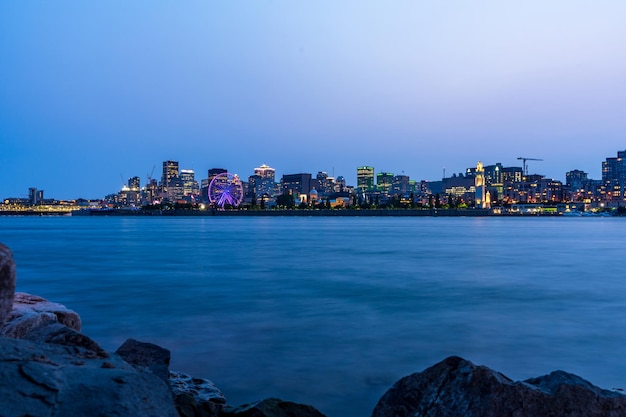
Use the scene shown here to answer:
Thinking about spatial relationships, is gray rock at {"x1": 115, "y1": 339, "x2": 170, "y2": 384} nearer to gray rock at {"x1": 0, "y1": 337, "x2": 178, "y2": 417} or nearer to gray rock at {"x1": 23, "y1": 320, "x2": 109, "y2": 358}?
gray rock at {"x1": 23, "y1": 320, "x2": 109, "y2": 358}

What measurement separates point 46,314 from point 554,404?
635 centimetres

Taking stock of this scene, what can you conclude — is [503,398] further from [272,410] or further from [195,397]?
[195,397]

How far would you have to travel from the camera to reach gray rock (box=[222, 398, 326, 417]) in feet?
17.4

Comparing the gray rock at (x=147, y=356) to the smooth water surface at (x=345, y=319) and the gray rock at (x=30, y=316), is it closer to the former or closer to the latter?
the gray rock at (x=30, y=316)

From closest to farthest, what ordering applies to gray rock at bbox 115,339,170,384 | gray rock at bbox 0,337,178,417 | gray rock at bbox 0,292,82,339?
gray rock at bbox 0,337,178,417 < gray rock at bbox 115,339,170,384 < gray rock at bbox 0,292,82,339

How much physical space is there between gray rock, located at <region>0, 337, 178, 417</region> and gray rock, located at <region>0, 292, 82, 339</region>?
2.78 m

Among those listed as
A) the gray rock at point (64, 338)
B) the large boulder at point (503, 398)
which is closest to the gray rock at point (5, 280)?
the gray rock at point (64, 338)

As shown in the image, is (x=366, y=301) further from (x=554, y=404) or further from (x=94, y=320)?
(x=554, y=404)

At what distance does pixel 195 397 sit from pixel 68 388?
12.6 feet

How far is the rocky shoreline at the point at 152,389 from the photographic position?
310cm

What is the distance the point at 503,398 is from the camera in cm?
452

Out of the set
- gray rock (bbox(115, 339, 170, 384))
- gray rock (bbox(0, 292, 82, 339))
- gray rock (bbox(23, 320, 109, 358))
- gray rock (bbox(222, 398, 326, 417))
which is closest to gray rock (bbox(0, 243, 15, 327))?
gray rock (bbox(23, 320, 109, 358))

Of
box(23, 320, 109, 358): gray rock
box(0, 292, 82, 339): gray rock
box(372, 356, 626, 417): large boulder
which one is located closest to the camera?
box(372, 356, 626, 417): large boulder

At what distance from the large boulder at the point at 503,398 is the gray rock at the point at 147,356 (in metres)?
2.78
